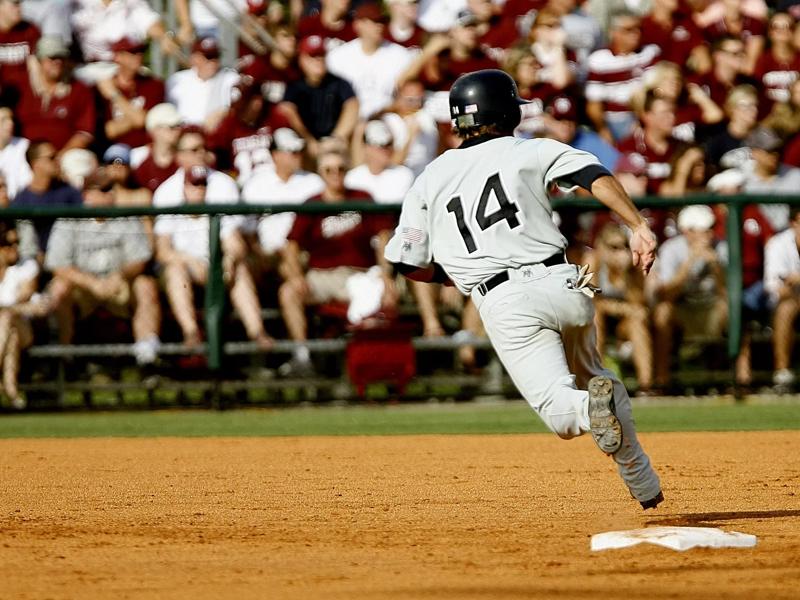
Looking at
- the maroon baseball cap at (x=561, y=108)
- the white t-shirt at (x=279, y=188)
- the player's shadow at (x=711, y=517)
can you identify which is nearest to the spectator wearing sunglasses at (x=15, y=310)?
the white t-shirt at (x=279, y=188)

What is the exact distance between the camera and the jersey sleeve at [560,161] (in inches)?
201

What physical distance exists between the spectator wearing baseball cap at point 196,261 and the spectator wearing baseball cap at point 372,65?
165 centimetres

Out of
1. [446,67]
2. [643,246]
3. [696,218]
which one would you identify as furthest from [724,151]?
[643,246]

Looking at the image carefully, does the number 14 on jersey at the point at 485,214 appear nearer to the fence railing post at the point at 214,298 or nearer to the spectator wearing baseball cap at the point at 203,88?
the fence railing post at the point at 214,298

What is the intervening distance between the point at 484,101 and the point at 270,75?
7067 millimetres

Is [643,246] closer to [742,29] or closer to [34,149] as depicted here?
[34,149]

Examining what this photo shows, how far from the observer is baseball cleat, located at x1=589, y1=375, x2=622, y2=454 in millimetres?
4852

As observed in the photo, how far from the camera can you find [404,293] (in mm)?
10445

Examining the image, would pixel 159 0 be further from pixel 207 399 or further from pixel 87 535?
pixel 87 535

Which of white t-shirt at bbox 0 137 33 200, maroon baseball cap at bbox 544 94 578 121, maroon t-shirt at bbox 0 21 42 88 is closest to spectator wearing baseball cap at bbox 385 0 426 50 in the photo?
maroon baseball cap at bbox 544 94 578 121

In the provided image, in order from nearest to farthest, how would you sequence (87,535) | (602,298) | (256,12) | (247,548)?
(247,548) < (87,535) < (602,298) < (256,12)

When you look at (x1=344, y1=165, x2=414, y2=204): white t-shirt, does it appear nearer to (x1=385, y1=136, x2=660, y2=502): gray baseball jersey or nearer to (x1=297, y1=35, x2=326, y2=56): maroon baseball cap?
(x1=297, y1=35, x2=326, y2=56): maroon baseball cap

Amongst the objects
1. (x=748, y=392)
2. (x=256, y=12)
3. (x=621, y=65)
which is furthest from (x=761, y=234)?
(x=256, y=12)

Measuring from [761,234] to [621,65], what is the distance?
7.08 feet
